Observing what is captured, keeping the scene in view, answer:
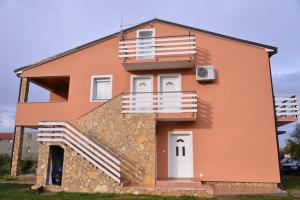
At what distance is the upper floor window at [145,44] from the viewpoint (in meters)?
15.9

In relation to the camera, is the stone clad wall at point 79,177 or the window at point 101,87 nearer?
the stone clad wall at point 79,177

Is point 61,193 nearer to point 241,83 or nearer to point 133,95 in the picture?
point 133,95

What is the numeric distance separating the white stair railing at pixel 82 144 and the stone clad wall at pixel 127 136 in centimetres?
122

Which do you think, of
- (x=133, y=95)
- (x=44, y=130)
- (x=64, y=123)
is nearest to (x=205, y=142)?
(x=133, y=95)

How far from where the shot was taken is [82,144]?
42.6ft

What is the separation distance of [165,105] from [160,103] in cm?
30

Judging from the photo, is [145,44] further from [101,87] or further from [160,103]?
[160,103]

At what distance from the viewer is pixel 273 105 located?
14.4 m

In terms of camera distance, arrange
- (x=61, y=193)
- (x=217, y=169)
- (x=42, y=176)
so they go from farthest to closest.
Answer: (x=217, y=169)
(x=42, y=176)
(x=61, y=193)

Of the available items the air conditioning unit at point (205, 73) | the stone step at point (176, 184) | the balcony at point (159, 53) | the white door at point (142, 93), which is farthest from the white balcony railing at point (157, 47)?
the stone step at point (176, 184)

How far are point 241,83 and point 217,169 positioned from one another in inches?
191

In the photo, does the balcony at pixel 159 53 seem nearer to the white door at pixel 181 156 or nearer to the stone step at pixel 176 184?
the white door at pixel 181 156

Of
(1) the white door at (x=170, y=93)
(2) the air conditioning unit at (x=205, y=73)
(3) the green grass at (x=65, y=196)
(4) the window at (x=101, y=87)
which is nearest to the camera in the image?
(3) the green grass at (x=65, y=196)

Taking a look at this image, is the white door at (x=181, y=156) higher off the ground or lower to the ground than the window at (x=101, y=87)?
lower
